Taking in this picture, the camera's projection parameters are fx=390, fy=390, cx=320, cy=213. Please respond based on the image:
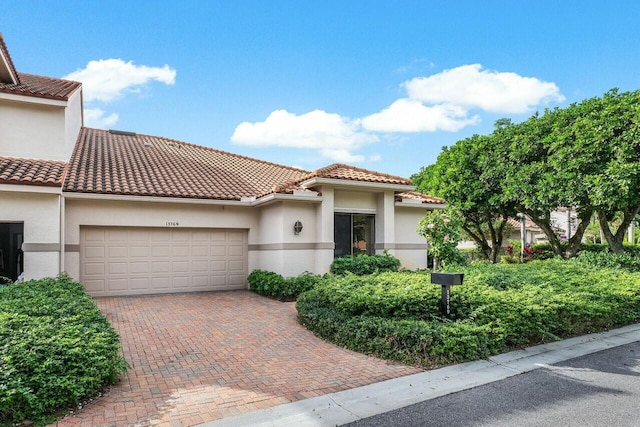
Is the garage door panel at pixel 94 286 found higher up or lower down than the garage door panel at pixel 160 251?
lower down

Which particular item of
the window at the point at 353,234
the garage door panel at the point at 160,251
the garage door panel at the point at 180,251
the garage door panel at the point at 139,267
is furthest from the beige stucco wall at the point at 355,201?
the garage door panel at the point at 139,267

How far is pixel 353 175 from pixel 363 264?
291 cm

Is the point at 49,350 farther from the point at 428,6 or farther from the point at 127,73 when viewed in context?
the point at 127,73

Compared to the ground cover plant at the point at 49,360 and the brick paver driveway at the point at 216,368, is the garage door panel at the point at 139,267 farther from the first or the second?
the ground cover plant at the point at 49,360

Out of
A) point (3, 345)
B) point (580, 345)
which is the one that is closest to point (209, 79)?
point (3, 345)

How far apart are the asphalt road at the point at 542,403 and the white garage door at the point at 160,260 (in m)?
10.3

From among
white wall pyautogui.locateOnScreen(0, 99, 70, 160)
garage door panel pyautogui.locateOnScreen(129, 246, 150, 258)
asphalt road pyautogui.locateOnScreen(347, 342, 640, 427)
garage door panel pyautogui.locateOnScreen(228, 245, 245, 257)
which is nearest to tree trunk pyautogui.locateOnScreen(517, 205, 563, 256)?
garage door panel pyautogui.locateOnScreen(228, 245, 245, 257)

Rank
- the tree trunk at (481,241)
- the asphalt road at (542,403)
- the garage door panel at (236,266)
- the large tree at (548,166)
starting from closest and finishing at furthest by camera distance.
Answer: the asphalt road at (542,403), the garage door panel at (236,266), the large tree at (548,166), the tree trunk at (481,241)

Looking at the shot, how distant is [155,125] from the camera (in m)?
20.1

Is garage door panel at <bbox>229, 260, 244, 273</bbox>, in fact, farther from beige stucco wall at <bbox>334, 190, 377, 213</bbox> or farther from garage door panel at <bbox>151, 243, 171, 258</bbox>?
beige stucco wall at <bbox>334, 190, 377, 213</bbox>

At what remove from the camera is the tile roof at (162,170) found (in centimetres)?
1238

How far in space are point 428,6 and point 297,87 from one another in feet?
16.4

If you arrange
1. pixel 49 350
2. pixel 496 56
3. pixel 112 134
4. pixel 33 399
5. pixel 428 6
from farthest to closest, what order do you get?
pixel 112 134, pixel 496 56, pixel 428 6, pixel 49 350, pixel 33 399

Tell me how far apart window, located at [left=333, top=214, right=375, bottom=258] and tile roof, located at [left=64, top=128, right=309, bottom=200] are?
2.62 metres
